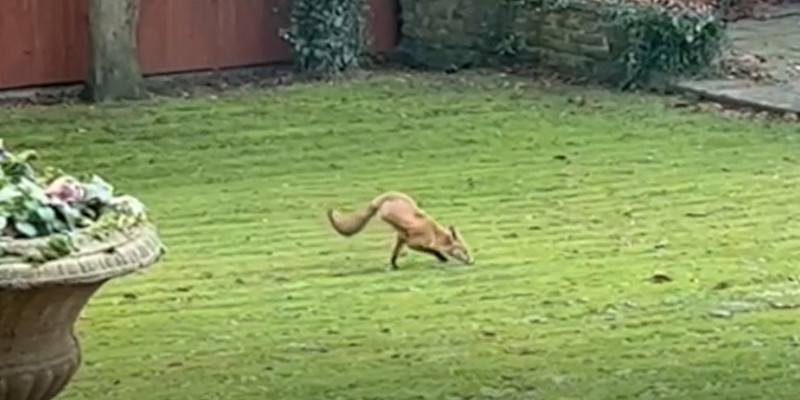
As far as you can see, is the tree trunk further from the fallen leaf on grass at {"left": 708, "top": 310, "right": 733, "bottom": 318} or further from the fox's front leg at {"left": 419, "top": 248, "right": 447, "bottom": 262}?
the fallen leaf on grass at {"left": 708, "top": 310, "right": 733, "bottom": 318}

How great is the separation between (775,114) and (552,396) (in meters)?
6.15

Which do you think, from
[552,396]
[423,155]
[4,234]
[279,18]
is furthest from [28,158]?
[279,18]

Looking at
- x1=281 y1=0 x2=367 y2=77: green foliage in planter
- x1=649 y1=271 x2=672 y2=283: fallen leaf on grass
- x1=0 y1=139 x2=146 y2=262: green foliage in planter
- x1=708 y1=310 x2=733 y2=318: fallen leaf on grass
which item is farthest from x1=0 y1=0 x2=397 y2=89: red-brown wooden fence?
x1=0 y1=139 x2=146 y2=262: green foliage in planter

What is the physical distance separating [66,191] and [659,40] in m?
8.38

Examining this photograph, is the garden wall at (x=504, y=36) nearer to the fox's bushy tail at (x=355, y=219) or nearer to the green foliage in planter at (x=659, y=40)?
the green foliage in planter at (x=659, y=40)

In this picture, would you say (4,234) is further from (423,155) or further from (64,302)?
(423,155)

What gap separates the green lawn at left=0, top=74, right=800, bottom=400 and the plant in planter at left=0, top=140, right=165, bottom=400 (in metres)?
1.38

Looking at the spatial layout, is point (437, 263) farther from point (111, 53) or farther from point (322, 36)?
point (322, 36)

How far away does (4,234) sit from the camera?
16.1 ft

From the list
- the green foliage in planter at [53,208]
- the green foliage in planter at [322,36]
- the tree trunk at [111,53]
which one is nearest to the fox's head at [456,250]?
the green foliage in planter at [53,208]

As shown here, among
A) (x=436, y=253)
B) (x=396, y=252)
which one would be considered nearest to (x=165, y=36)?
(x=396, y=252)

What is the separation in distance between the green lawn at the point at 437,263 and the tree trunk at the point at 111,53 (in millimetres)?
321

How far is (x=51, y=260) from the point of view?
485 cm

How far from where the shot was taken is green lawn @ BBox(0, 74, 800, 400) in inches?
267
